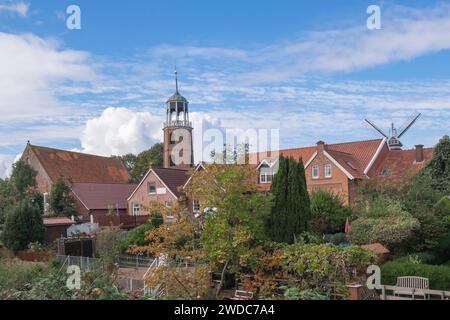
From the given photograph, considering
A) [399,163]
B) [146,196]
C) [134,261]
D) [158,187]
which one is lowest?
[134,261]

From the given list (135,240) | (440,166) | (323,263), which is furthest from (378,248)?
(440,166)

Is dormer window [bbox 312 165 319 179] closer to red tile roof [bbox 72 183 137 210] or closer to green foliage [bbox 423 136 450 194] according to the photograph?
green foliage [bbox 423 136 450 194]

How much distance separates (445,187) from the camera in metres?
33.0

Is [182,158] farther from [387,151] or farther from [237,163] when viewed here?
[237,163]

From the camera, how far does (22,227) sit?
3009cm

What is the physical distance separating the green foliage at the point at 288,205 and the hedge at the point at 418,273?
536 cm

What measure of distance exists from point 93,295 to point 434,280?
12.6m

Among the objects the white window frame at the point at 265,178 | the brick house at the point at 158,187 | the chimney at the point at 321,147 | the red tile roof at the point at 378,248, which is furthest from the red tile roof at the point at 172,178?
the red tile roof at the point at 378,248

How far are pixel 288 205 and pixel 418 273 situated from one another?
722 centimetres

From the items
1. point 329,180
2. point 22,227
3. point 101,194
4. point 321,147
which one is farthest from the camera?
point 101,194

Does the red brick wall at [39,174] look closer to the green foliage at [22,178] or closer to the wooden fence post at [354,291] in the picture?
the green foliage at [22,178]

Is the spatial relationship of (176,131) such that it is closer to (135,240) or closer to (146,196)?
(146,196)

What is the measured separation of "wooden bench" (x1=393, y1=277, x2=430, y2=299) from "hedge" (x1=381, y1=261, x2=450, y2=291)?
0.40m

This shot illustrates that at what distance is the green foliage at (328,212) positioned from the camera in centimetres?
2553
